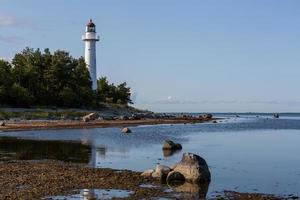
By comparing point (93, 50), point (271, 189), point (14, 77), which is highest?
point (93, 50)

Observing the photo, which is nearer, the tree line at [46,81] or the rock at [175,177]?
the rock at [175,177]

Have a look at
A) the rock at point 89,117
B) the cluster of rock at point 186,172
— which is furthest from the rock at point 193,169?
the rock at point 89,117

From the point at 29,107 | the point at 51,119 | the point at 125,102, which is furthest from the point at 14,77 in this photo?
the point at 125,102

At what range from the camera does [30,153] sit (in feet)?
135

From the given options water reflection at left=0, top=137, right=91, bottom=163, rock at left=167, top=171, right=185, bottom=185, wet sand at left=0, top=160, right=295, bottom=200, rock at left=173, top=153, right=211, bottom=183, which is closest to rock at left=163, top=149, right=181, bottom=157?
water reflection at left=0, top=137, right=91, bottom=163

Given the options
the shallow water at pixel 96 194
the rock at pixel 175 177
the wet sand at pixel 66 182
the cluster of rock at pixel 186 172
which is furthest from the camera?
the cluster of rock at pixel 186 172

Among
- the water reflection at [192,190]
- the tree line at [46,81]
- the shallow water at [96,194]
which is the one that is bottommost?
the water reflection at [192,190]

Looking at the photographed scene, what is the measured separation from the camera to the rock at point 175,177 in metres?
27.0

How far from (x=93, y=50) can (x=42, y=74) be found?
14.0m

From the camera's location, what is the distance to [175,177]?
2717 cm

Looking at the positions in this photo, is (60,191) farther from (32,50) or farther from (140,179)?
(32,50)

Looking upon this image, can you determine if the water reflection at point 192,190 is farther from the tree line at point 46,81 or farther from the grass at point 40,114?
the tree line at point 46,81

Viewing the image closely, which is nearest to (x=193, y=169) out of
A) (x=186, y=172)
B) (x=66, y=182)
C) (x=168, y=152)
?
(x=186, y=172)

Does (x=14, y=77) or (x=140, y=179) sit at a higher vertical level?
(x=14, y=77)
